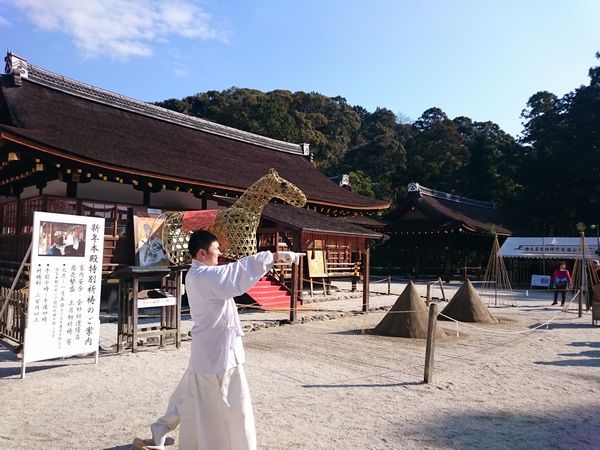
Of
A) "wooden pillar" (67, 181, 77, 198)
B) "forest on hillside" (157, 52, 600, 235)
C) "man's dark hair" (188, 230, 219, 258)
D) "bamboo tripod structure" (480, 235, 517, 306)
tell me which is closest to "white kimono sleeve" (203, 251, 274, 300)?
"man's dark hair" (188, 230, 219, 258)

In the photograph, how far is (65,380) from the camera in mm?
5719

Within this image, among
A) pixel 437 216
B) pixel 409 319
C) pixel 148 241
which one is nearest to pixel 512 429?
pixel 409 319

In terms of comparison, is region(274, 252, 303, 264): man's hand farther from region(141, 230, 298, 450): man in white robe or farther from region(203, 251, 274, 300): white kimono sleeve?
region(203, 251, 274, 300): white kimono sleeve

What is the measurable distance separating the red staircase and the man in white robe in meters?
8.45

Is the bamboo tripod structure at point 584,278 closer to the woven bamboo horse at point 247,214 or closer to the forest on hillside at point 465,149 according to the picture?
the forest on hillside at point 465,149

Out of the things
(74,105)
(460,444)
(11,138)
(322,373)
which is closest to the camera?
(460,444)

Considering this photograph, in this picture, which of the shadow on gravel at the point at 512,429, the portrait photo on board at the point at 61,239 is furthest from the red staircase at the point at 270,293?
the shadow on gravel at the point at 512,429

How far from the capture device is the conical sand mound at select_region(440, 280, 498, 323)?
35.3ft

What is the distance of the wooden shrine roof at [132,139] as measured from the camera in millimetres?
10164

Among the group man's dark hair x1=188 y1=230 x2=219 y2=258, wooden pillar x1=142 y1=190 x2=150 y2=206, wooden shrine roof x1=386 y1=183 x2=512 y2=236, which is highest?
wooden shrine roof x1=386 y1=183 x2=512 y2=236

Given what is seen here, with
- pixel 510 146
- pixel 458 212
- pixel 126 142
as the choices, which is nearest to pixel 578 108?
pixel 510 146

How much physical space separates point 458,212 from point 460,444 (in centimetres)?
2609

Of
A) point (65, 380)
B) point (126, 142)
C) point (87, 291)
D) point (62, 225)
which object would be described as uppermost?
point (126, 142)

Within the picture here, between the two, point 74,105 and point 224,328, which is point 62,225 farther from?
point 74,105
